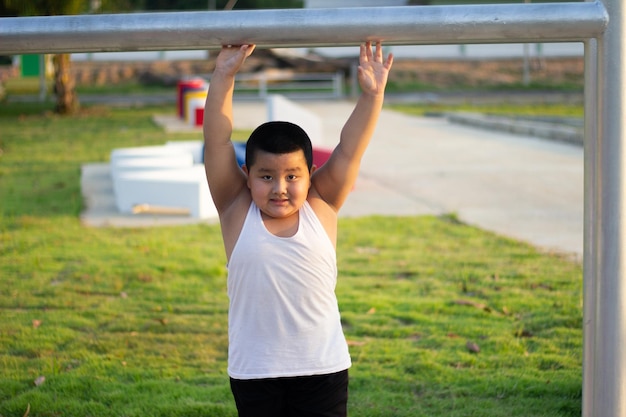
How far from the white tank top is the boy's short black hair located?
0.20m

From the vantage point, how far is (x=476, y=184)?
9820mm

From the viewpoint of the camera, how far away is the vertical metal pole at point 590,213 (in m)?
2.27

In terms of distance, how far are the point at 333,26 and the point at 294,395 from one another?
949mm

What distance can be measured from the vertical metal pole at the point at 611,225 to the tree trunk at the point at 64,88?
1864 centimetres

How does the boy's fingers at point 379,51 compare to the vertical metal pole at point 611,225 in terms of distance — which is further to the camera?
the boy's fingers at point 379,51

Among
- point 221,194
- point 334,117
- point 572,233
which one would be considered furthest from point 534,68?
point 221,194

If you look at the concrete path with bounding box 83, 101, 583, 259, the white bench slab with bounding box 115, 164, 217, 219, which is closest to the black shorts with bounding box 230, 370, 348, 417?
the concrete path with bounding box 83, 101, 583, 259

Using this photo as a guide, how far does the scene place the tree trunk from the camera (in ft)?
64.9

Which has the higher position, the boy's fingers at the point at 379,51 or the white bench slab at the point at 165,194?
the boy's fingers at the point at 379,51

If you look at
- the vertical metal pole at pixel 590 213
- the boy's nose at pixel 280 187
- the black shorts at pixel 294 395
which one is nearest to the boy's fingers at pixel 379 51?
the boy's nose at pixel 280 187

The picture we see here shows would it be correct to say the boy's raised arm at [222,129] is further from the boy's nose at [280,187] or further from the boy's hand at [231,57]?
the boy's nose at [280,187]

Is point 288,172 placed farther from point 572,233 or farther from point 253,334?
point 572,233

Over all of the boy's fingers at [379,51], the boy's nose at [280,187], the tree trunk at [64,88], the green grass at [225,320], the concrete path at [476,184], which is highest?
the boy's fingers at [379,51]

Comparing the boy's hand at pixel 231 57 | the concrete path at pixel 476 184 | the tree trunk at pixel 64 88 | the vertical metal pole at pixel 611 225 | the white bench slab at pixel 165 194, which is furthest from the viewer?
the tree trunk at pixel 64 88
